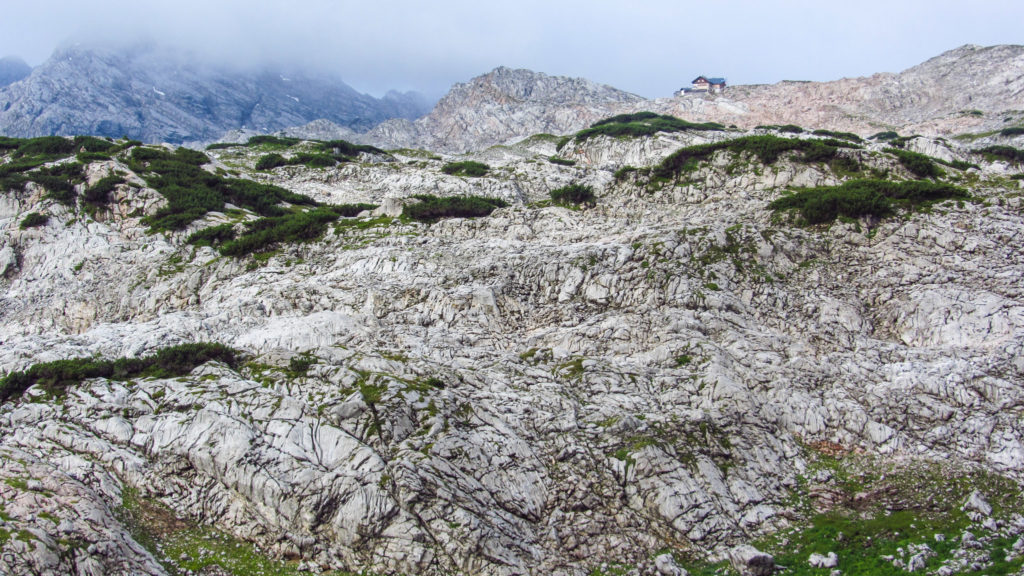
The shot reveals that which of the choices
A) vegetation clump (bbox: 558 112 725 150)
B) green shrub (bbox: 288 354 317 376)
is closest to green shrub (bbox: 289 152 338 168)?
vegetation clump (bbox: 558 112 725 150)

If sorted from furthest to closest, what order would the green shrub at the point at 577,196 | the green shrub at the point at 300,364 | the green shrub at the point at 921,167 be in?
the green shrub at the point at 577,196
the green shrub at the point at 921,167
the green shrub at the point at 300,364

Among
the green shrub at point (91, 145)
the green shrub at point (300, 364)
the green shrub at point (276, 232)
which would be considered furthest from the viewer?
the green shrub at point (91, 145)

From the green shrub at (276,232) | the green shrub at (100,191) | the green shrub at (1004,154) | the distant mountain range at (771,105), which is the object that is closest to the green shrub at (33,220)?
the green shrub at (100,191)

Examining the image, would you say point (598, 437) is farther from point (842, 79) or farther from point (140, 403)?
point (842, 79)

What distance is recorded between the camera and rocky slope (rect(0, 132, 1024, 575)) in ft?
59.0

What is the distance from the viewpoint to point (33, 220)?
4644 centimetres

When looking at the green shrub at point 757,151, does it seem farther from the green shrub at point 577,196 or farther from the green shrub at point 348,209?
the green shrub at point 348,209

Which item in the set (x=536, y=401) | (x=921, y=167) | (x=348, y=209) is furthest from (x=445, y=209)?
(x=921, y=167)

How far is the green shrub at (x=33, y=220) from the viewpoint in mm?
46219

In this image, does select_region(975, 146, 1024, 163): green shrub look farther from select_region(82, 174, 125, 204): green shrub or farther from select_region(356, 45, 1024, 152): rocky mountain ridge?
select_region(82, 174, 125, 204): green shrub

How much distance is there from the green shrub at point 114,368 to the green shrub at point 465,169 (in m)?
45.4

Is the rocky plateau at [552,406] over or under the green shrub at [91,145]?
under

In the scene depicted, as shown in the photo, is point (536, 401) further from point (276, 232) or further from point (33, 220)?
point (33, 220)

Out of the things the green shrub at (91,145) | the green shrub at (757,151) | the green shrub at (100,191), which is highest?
the green shrub at (757,151)
